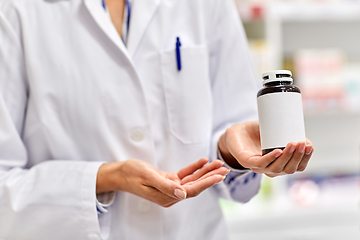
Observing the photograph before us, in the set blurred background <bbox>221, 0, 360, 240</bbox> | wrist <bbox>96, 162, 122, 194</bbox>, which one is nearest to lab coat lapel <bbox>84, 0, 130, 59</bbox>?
wrist <bbox>96, 162, 122, 194</bbox>

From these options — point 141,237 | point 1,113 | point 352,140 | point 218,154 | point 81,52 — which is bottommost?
point 352,140

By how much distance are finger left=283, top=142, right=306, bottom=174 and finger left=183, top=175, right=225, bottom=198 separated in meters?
0.10

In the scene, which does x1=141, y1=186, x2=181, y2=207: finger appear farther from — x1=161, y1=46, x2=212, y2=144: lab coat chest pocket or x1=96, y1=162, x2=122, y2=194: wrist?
x1=161, y1=46, x2=212, y2=144: lab coat chest pocket

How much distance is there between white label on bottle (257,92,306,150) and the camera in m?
0.57

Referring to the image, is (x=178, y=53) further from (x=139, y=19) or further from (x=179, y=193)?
(x=179, y=193)

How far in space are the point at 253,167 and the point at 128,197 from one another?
0.33 m

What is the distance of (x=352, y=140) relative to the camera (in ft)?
7.43

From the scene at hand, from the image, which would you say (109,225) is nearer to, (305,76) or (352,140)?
(305,76)

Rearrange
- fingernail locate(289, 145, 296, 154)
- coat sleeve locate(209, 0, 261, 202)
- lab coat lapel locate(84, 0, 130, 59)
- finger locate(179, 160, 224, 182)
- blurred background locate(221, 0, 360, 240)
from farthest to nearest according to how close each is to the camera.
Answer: blurred background locate(221, 0, 360, 240) → coat sleeve locate(209, 0, 261, 202) → lab coat lapel locate(84, 0, 130, 59) → finger locate(179, 160, 224, 182) → fingernail locate(289, 145, 296, 154)

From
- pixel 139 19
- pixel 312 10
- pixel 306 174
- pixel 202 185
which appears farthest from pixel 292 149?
pixel 306 174

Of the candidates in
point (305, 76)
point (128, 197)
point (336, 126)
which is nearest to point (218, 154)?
point (128, 197)

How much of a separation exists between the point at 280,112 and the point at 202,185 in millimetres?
174

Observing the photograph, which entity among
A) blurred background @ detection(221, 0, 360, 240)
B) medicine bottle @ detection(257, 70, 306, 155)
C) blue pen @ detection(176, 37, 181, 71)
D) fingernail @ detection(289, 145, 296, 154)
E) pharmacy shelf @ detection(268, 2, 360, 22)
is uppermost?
pharmacy shelf @ detection(268, 2, 360, 22)

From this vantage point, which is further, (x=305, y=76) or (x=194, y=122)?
(x=305, y=76)
